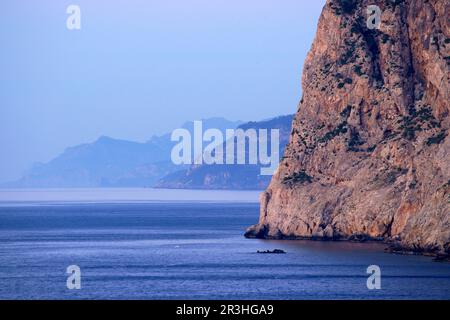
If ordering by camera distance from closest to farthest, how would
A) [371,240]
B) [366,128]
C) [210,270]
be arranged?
[210,270] < [371,240] < [366,128]

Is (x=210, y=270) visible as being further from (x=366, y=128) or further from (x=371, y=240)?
(x=366, y=128)

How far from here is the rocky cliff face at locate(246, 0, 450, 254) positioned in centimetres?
14150

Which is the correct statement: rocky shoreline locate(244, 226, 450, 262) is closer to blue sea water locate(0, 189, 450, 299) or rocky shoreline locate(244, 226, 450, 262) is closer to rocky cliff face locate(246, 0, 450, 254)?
rocky cliff face locate(246, 0, 450, 254)

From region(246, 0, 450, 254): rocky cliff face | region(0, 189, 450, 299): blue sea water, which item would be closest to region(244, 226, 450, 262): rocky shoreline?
region(246, 0, 450, 254): rocky cliff face

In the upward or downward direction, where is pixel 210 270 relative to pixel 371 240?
downward

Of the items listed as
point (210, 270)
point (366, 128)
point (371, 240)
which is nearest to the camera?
point (210, 270)

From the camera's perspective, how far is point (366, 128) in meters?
157

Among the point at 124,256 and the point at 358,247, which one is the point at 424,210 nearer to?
the point at 358,247

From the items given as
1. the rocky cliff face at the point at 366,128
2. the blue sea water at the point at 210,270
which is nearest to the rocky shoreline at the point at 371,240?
the rocky cliff face at the point at 366,128

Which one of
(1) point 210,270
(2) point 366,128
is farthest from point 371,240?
(1) point 210,270

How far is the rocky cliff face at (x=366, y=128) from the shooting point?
464ft

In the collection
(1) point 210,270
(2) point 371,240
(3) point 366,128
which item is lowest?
(1) point 210,270

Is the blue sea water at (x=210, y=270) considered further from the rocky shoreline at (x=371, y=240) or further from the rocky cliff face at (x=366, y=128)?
the rocky cliff face at (x=366, y=128)

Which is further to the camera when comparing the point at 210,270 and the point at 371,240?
the point at 371,240
